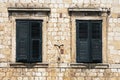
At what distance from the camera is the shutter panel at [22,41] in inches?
709

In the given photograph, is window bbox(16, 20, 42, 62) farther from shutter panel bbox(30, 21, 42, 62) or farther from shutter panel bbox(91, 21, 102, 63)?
shutter panel bbox(91, 21, 102, 63)

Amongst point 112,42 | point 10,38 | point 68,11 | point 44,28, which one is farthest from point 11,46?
point 112,42

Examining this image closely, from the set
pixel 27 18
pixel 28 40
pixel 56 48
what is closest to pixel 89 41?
pixel 56 48

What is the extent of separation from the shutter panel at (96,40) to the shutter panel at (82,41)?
23 centimetres

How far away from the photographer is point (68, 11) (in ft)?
59.7

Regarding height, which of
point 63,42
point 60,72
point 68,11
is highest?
point 68,11

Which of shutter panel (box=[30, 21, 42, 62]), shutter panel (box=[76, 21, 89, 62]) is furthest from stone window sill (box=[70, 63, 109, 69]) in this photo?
shutter panel (box=[30, 21, 42, 62])

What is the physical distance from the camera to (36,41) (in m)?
18.0

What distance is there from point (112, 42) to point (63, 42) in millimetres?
1870

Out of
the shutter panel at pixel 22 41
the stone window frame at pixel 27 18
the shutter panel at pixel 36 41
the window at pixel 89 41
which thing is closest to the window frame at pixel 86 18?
the window at pixel 89 41

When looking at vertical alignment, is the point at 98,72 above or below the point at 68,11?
below

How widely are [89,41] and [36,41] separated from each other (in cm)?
202

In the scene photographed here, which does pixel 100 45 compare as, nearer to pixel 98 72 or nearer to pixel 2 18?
pixel 98 72

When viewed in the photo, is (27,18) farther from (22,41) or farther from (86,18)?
(86,18)
